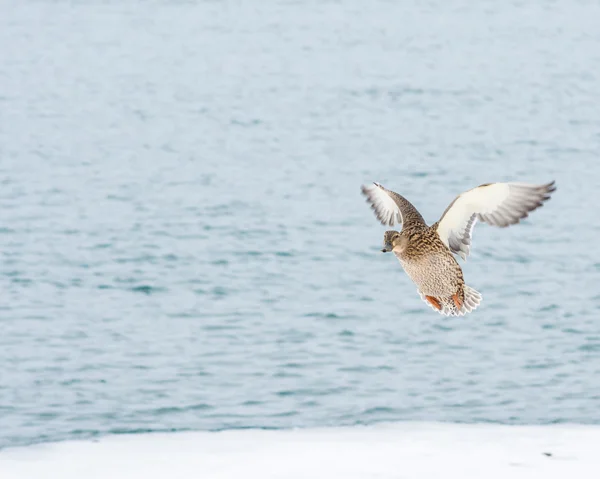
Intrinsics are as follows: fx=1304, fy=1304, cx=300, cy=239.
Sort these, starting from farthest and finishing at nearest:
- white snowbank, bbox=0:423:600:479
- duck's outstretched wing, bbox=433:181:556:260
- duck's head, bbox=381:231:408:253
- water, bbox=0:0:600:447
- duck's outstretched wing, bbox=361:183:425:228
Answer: water, bbox=0:0:600:447, white snowbank, bbox=0:423:600:479, duck's outstretched wing, bbox=361:183:425:228, duck's head, bbox=381:231:408:253, duck's outstretched wing, bbox=433:181:556:260

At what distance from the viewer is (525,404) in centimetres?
887

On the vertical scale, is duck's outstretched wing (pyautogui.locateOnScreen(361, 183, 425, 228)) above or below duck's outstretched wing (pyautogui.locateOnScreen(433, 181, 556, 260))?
above

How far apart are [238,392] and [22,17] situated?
18.1m

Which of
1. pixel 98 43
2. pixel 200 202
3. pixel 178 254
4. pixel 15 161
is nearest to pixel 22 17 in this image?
pixel 98 43

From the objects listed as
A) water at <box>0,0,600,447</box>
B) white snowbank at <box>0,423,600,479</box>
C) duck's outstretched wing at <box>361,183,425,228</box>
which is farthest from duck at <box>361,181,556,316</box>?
water at <box>0,0,600,447</box>

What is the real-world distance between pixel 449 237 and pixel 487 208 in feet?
1.16

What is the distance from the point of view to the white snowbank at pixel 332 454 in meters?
6.74

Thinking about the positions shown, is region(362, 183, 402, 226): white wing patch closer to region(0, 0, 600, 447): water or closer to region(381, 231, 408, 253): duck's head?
region(381, 231, 408, 253): duck's head

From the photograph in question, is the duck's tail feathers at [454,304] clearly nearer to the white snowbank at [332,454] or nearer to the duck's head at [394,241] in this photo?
the duck's head at [394,241]

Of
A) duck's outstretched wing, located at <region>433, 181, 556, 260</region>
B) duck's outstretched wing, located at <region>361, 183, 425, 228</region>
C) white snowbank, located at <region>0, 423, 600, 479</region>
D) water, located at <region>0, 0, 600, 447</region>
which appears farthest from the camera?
water, located at <region>0, 0, 600, 447</region>

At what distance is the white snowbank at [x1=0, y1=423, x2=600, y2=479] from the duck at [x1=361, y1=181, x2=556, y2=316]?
111 centimetres

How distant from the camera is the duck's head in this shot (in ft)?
19.2

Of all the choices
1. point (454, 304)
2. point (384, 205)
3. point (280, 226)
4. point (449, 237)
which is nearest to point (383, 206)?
point (384, 205)

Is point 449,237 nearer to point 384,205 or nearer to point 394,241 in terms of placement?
point 394,241
